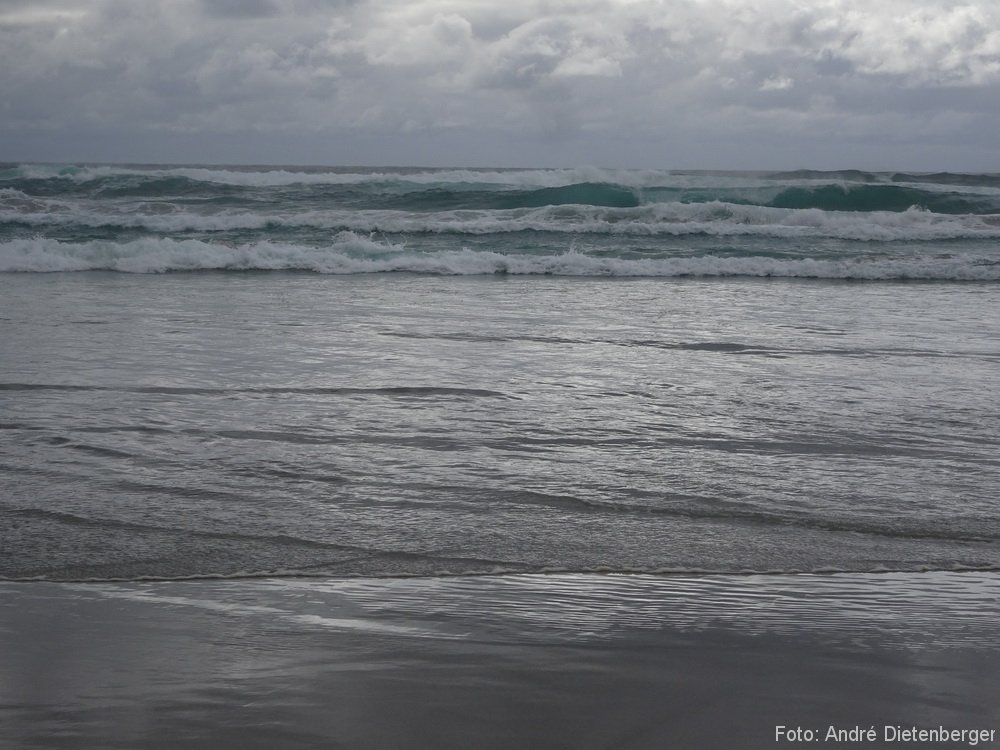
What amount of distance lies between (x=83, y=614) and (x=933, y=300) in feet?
36.3

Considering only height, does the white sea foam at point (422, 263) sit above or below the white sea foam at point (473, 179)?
below

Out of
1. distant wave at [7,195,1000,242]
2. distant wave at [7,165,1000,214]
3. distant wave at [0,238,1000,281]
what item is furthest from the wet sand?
distant wave at [7,165,1000,214]

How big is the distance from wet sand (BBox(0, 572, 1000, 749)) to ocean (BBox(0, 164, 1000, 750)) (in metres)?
0.01

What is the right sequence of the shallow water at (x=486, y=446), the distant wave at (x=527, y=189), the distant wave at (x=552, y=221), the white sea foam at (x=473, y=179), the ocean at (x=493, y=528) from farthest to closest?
the white sea foam at (x=473, y=179) < the distant wave at (x=527, y=189) < the distant wave at (x=552, y=221) < the shallow water at (x=486, y=446) < the ocean at (x=493, y=528)

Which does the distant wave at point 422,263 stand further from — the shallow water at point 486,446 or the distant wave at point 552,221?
the shallow water at point 486,446

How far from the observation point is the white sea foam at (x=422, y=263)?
48.5ft

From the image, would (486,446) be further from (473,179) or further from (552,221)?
(473,179)

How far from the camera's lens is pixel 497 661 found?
7.81 ft

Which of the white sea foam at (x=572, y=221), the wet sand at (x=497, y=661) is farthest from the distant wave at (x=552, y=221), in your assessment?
the wet sand at (x=497, y=661)

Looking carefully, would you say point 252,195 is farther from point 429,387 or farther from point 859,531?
point 859,531

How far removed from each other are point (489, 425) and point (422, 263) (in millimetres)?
10675

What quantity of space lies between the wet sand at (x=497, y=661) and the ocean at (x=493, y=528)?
0.03ft

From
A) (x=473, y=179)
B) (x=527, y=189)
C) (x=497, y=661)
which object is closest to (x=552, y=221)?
(x=527, y=189)

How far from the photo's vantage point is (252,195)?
24984mm
